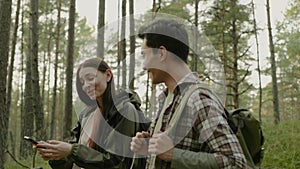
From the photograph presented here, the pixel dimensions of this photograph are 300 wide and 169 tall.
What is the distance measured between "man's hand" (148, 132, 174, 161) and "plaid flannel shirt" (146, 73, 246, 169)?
0.03 metres

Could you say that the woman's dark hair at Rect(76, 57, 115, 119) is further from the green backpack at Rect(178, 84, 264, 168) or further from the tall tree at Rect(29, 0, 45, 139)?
the tall tree at Rect(29, 0, 45, 139)

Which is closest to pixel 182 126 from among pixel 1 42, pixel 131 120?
pixel 131 120

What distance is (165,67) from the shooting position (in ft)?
6.10

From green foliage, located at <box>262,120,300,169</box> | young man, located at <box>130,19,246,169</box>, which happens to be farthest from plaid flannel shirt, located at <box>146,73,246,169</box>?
green foliage, located at <box>262,120,300,169</box>

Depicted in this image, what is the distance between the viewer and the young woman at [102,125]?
250 cm

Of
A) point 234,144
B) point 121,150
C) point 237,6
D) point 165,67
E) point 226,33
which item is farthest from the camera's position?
point 226,33

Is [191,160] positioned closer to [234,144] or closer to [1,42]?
[234,144]

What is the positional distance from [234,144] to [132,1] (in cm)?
1460

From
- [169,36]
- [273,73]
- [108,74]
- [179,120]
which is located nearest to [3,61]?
[108,74]

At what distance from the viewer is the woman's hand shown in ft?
7.58

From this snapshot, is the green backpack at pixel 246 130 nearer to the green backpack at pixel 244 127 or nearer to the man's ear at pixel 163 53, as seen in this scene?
the green backpack at pixel 244 127

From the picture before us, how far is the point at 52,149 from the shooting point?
91.7 inches

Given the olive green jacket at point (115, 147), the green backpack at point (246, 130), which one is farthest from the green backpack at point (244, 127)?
the olive green jacket at point (115, 147)

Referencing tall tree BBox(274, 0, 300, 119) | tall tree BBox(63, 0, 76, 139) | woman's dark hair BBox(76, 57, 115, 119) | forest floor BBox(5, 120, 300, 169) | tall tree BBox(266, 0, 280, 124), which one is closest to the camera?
woman's dark hair BBox(76, 57, 115, 119)
